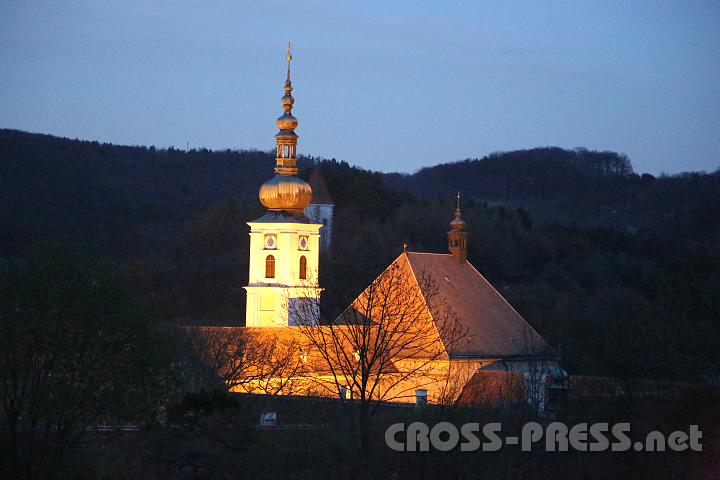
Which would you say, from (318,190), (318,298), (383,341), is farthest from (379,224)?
(383,341)

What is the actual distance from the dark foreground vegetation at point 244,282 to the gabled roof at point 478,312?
154 cm

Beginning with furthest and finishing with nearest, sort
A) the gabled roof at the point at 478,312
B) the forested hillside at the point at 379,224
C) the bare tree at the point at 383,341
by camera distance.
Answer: the forested hillside at the point at 379,224 < the gabled roof at the point at 478,312 < the bare tree at the point at 383,341

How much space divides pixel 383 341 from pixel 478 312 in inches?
681

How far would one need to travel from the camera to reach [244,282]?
74.8m

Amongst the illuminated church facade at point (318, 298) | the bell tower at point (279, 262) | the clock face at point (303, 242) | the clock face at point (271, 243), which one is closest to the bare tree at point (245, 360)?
the illuminated church facade at point (318, 298)

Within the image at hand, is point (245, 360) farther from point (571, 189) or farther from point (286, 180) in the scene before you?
point (571, 189)

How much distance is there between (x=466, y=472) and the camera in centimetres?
2627

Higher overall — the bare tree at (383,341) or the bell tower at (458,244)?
the bell tower at (458,244)

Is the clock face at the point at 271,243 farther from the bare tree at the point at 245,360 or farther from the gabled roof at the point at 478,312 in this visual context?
the bare tree at the point at 245,360

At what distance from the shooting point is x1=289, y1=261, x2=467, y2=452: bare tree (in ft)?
97.5

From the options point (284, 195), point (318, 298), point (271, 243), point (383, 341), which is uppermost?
point (284, 195)

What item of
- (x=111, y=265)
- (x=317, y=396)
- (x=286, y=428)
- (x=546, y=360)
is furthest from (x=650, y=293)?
(x=111, y=265)

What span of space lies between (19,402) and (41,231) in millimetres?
57220

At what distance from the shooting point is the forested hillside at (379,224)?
62438mm
